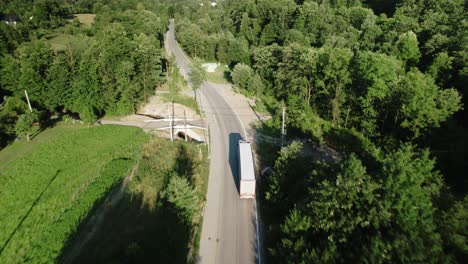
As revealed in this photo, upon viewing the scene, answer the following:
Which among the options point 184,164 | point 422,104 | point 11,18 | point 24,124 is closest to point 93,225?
point 184,164

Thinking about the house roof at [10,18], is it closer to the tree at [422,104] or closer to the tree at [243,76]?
the tree at [243,76]

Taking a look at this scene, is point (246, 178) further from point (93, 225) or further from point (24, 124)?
point (24, 124)

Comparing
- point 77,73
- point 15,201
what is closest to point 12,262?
point 15,201

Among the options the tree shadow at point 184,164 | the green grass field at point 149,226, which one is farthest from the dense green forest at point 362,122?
the tree shadow at point 184,164

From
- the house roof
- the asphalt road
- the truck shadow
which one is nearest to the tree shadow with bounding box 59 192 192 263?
the asphalt road

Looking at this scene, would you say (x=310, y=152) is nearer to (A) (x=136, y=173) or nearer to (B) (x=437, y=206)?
(B) (x=437, y=206)

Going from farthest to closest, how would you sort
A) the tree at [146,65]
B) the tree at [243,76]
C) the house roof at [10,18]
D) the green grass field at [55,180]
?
1. the house roof at [10,18]
2. the tree at [243,76]
3. the tree at [146,65]
4. the green grass field at [55,180]
